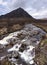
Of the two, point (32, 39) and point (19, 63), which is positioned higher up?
point (32, 39)

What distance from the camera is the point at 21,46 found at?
1920 centimetres

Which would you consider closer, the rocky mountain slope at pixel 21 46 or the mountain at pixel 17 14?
the rocky mountain slope at pixel 21 46

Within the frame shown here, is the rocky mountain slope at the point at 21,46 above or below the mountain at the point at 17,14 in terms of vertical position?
below

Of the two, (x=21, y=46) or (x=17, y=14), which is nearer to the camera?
(x=21, y=46)

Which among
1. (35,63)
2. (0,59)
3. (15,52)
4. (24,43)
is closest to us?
(35,63)

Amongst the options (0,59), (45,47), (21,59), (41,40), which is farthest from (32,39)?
(0,59)

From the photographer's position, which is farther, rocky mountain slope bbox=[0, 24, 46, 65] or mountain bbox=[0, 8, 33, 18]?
mountain bbox=[0, 8, 33, 18]

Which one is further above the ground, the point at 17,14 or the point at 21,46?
the point at 17,14

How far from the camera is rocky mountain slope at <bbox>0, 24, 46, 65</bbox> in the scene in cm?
1651

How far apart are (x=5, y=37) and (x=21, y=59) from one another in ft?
19.6

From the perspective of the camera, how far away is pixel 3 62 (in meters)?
15.6

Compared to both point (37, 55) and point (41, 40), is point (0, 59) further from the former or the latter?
point (41, 40)

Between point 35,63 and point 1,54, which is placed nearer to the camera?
point 35,63

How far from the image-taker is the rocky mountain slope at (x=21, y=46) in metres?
16.5
